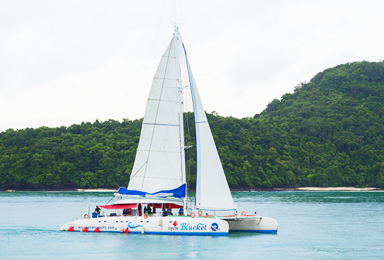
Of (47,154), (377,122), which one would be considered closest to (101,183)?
(47,154)

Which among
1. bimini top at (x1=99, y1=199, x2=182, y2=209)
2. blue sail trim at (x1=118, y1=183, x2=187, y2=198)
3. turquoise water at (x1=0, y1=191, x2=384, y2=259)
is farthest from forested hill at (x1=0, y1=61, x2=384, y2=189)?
blue sail trim at (x1=118, y1=183, x2=187, y2=198)

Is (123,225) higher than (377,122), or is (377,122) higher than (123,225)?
(377,122)

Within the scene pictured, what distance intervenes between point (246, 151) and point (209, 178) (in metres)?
90.7

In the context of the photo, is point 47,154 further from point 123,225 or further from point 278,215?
point 123,225

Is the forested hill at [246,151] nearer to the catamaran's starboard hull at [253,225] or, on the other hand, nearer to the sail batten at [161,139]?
the catamaran's starboard hull at [253,225]

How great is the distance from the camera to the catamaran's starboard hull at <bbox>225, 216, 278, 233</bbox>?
28906 millimetres

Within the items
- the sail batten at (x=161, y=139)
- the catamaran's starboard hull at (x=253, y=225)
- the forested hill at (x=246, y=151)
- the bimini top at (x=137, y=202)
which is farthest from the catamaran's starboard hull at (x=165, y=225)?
the forested hill at (x=246, y=151)

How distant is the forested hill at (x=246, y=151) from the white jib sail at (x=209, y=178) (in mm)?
67381

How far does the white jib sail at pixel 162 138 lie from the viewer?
90.0ft

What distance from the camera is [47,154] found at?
111 m

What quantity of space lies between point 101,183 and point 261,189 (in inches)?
1503

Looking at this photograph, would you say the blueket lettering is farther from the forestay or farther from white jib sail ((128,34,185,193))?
white jib sail ((128,34,185,193))

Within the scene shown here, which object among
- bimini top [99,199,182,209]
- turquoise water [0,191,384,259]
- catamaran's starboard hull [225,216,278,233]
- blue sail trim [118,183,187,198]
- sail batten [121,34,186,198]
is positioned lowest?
turquoise water [0,191,384,259]

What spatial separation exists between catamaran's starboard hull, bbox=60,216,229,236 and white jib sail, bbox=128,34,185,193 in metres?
1.85
